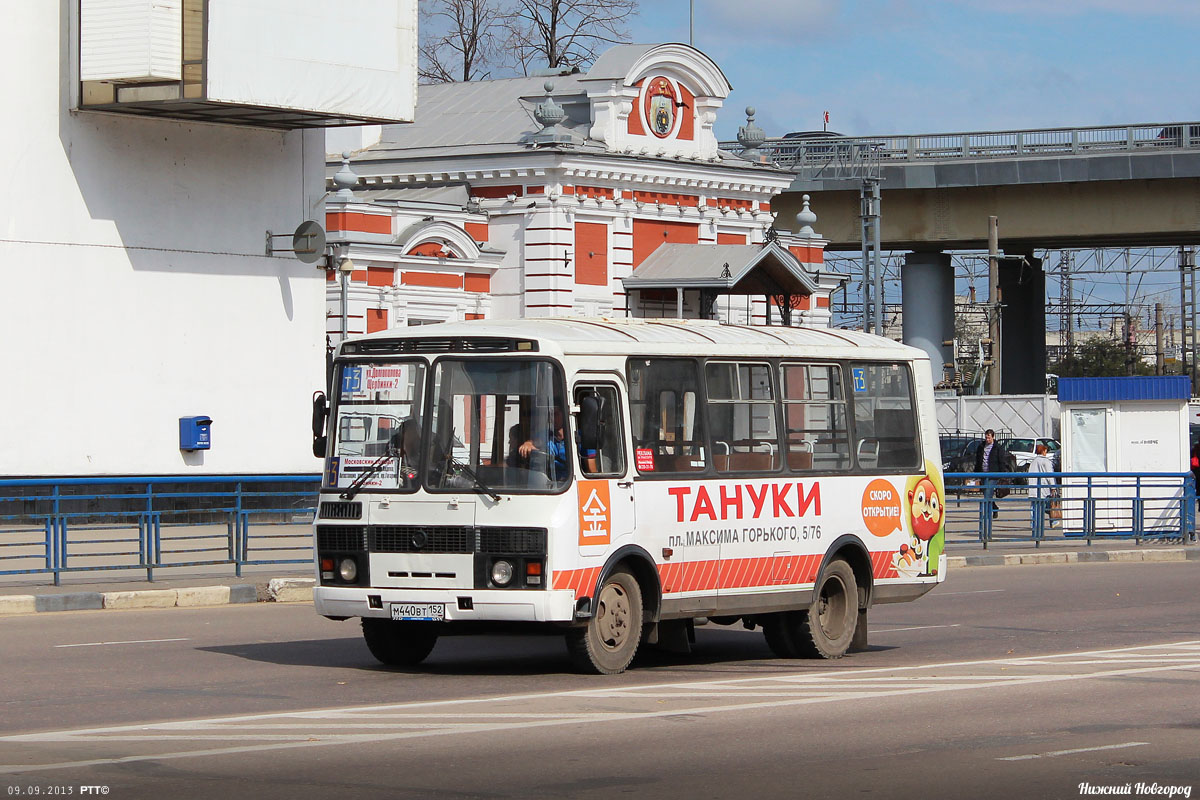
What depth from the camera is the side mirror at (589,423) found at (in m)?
13.6

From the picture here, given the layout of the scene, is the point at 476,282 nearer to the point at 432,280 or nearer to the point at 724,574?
the point at 432,280

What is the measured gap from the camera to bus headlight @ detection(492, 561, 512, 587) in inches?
525

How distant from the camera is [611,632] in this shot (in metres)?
13.9

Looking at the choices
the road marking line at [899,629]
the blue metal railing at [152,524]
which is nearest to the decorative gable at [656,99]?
the blue metal railing at [152,524]

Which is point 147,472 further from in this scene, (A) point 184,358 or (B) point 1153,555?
(B) point 1153,555

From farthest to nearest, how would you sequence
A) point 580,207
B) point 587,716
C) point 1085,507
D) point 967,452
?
1. point 967,452
2. point 580,207
3. point 1085,507
4. point 587,716

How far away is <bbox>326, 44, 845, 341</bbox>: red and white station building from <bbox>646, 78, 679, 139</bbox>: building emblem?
1.5 inches

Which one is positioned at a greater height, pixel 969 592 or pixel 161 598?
pixel 161 598

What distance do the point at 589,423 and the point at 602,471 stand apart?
380 mm

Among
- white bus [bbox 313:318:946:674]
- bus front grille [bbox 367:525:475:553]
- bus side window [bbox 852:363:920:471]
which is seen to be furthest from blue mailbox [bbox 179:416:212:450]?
bus front grille [bbox 367:525:475:553]

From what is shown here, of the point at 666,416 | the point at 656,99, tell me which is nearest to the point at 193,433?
the point at 666,416

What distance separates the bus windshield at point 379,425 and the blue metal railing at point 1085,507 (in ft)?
60.7

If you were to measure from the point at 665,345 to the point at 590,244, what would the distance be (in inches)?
1269

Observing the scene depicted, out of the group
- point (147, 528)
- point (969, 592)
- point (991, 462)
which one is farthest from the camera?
point (991, 462)
